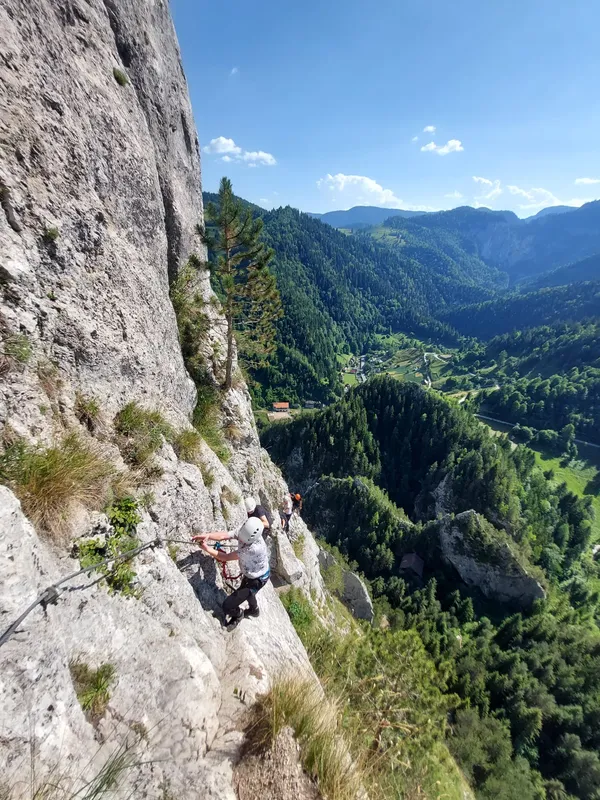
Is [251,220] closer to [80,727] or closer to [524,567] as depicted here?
[80,727]

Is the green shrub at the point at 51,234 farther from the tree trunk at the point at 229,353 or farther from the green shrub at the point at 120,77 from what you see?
the tree trunk at the point at 229,353

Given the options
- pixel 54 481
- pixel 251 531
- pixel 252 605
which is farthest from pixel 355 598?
pixel 54 481

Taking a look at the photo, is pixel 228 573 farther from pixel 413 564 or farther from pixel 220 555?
pixel 413 564

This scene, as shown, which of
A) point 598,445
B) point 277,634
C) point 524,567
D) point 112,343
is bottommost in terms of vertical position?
point 598,445

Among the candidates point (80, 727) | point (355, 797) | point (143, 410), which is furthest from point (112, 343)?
point (355, 797)

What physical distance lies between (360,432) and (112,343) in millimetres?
107722

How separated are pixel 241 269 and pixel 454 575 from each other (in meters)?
75.0

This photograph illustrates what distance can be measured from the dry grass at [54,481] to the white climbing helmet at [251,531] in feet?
10.2

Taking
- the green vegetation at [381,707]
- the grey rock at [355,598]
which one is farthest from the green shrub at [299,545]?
the grey rock at [355,598]

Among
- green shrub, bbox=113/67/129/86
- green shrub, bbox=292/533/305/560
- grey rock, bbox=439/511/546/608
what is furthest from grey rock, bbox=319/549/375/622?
green shrub, bbox=113/67/129/86

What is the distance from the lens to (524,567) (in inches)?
2675

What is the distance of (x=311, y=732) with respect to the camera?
222 inches

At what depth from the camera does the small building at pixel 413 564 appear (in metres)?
73.9

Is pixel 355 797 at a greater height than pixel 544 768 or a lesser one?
greater
